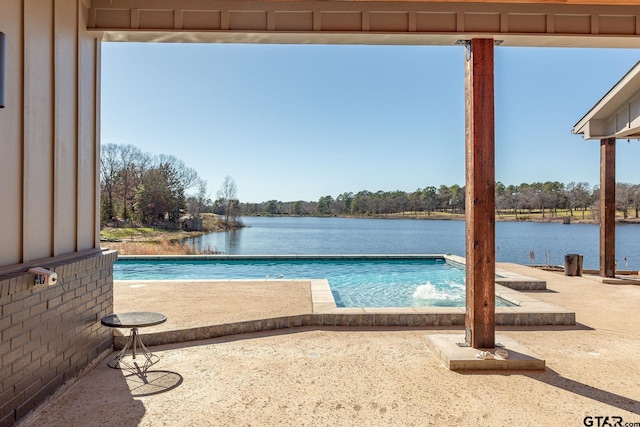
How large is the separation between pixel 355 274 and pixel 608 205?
5.60 metres

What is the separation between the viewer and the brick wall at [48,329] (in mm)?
2621

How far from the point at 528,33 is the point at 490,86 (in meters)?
0.56

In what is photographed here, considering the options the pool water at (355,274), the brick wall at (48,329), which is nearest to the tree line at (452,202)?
the pool water at (355,274)

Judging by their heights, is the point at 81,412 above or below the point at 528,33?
below

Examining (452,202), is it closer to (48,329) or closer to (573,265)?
(573,265)

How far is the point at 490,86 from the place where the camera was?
383 centimetres

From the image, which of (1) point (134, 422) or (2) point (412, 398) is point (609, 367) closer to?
(2) point (412, 398)

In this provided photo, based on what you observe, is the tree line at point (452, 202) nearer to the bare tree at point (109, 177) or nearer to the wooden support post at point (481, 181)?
the bare tree at point (109, 177)

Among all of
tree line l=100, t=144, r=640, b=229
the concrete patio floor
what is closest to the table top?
the concrete patio floor

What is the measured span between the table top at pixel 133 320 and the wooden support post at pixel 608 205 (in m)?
8.72

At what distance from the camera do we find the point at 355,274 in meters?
10.6

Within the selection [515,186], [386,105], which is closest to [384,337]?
[386,105]

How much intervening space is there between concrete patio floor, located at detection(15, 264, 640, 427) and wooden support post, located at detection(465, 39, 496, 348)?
2.11 ft

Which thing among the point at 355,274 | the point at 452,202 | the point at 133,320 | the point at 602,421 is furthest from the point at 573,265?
the point at 452,202
